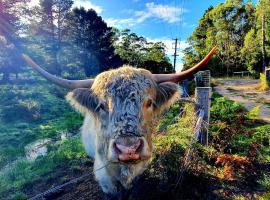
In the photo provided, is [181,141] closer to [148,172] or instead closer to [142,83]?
[148,172]

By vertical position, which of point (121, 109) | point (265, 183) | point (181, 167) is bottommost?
point (265, 183)

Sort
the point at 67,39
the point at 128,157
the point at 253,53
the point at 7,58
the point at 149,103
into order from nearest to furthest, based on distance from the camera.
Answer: the point at 128,157 → the point at 149,103 → the point at 7,58 → the point at 253,53 → the point at 67,39

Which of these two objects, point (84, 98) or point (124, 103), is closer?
point (124, 103)

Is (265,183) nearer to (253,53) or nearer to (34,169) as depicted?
(34,169)

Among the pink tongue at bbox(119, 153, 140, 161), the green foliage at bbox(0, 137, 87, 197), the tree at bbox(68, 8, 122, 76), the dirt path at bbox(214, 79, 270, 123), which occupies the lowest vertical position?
the green foliage at bbox(0, 137, 87, 197)

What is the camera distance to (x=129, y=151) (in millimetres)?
3117

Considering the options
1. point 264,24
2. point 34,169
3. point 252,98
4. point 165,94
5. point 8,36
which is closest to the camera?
point 165,94

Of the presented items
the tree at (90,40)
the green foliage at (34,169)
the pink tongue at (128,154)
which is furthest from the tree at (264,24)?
the pink tongue at (128,154)

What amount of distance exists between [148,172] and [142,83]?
157 cm

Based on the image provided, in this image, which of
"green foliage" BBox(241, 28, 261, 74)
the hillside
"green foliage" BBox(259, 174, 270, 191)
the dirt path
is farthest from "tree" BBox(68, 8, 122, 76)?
"green foliage" BBox(259, 174, 270, 191)

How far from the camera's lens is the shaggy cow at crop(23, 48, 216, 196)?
3.25m

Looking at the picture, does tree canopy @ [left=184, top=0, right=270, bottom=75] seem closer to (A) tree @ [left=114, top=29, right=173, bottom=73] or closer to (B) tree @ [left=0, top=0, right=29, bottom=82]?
(A) tree @ [left=114, top=29, right=173, bottom=73]

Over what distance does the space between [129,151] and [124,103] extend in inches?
26.0

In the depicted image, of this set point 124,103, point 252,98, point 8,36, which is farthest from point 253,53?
→ point 124,103
